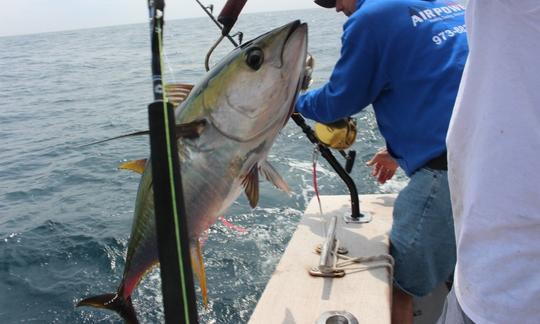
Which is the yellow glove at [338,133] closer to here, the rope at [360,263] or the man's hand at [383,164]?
the man's hand at [383,164]

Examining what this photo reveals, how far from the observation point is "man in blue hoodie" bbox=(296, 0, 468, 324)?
199 centimetres

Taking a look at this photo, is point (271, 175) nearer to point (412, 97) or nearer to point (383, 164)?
point (412, 97)

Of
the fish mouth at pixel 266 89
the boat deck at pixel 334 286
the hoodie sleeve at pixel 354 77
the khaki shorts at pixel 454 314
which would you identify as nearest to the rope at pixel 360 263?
the boat deck at pixel 334 286

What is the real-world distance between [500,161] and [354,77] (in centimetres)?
114

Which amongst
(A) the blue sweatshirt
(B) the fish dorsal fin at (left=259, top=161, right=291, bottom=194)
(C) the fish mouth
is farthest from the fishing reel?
(C) the fish mouth

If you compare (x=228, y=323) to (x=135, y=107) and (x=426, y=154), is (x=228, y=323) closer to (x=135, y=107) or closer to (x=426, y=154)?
(x=426, y=154)

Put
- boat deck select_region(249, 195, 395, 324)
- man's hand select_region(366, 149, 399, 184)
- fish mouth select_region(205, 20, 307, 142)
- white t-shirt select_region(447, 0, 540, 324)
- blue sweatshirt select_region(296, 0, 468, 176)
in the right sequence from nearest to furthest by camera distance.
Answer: white t-shirt select_region(447, 0, 540, 324) < fish mouth select_region(205, 20, 307, 142) < boat deck select_region(249, 195, 395, 324) < blue sweatshirt select_region(296, 0, 468, 176) < man's hand select_region(366, 149, 399, 184)

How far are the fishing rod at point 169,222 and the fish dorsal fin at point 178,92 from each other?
40cm

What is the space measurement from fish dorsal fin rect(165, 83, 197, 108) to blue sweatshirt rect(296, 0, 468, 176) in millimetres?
1022

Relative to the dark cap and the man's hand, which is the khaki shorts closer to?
the man's hand

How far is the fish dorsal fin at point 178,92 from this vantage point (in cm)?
123

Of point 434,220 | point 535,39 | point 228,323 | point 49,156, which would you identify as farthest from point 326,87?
point 49,156

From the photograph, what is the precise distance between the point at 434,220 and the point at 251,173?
1.21 metres

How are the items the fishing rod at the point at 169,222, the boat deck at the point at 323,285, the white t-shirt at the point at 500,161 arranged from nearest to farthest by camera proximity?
the fishing rod at the point at 169,222 < the white t-shirt at the point at 500,161 < the boat deck at the point at 323,285
